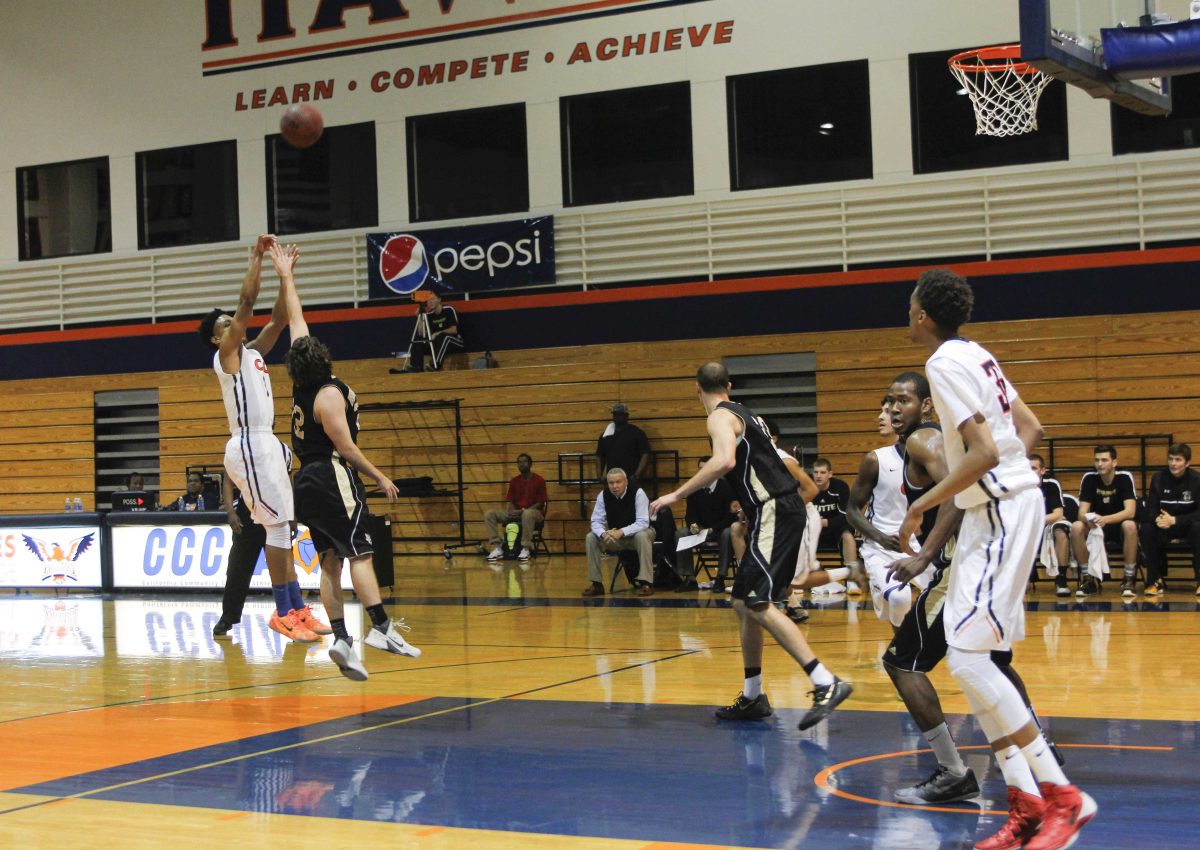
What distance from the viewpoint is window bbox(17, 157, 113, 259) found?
20.0m

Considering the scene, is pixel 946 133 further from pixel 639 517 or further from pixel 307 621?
pixel 307 621

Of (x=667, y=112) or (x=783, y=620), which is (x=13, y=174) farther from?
(x=783, y=620)

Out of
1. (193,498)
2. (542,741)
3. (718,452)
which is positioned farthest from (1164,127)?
(193,498)

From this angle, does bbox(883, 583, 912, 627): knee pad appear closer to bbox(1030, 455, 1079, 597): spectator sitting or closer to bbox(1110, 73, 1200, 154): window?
bbox(1030, 455, 1079, 597): spectator sitting

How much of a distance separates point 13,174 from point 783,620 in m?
18.0

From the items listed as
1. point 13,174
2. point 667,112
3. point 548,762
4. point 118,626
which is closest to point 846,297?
point 667,112

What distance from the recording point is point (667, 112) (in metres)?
17.0

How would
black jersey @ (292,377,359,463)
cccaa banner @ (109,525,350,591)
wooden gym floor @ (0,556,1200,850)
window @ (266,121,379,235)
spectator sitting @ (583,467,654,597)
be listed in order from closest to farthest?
wooden gym floor @ (0,556,1200,850) < black jersey @ (292,377,359,463) < spectator sitting @ (583,467,654,597) < cccaa banner @ (109,525,350,591) < window @ (266,121,379,235)

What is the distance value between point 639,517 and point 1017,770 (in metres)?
9.16

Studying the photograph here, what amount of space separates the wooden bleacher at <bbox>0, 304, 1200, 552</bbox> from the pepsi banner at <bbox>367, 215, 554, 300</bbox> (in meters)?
0.99

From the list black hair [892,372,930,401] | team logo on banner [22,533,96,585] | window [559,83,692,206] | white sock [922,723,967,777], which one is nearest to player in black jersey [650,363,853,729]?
black hair [892,372,930,401]

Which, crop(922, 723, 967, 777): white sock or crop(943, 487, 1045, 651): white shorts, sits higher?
crop(943, 487, 1045, 651): white shorts

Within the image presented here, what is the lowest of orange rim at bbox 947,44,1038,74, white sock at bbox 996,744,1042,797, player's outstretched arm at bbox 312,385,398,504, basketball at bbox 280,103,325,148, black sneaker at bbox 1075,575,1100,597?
black sneaker at bbox 1075,575,1100,597

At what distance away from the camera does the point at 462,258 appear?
57.9 feet
